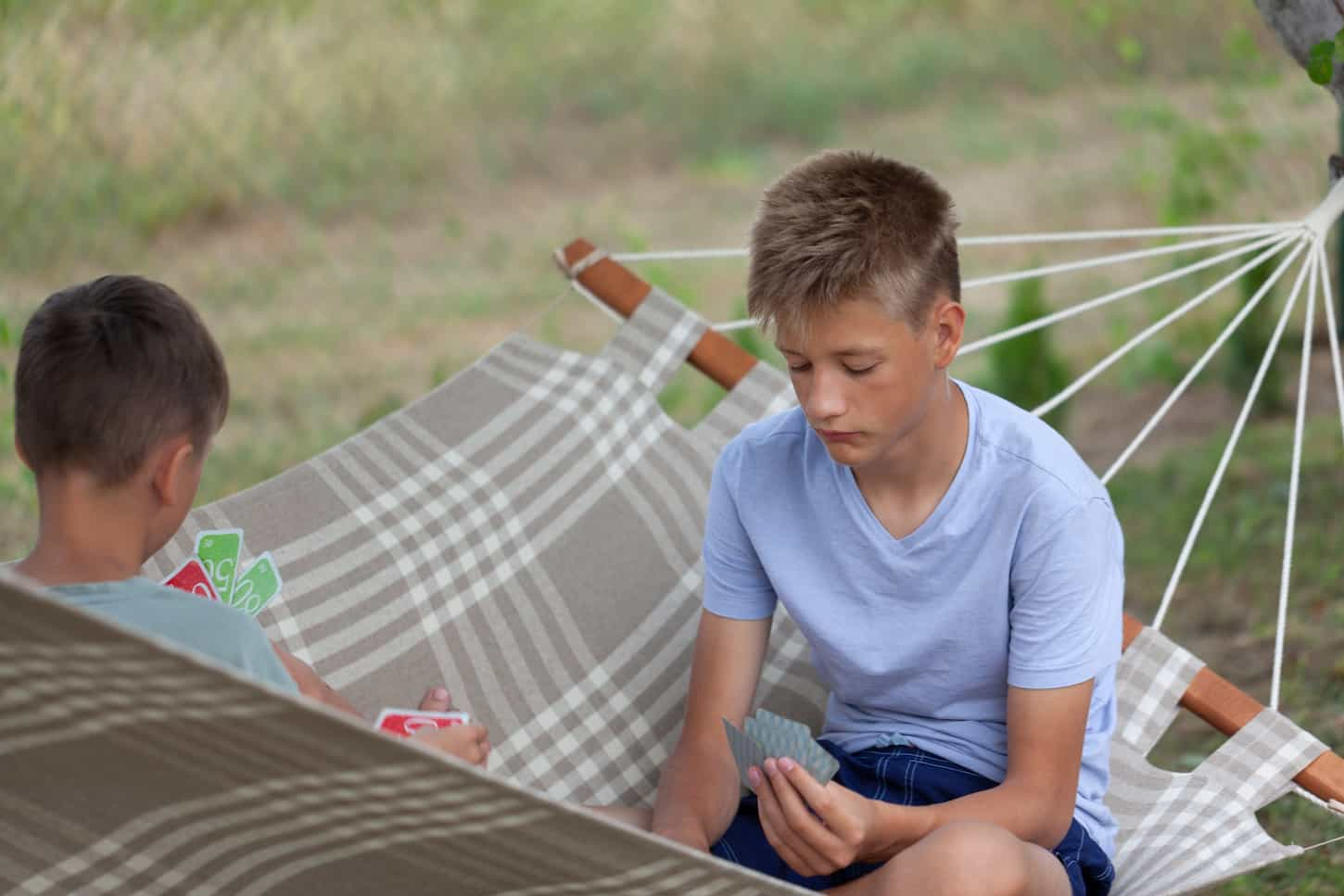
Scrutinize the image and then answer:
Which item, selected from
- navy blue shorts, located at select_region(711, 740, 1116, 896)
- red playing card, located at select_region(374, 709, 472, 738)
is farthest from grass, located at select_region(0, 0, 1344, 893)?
red playing card, located at select_region(374, 709, 472, 738)

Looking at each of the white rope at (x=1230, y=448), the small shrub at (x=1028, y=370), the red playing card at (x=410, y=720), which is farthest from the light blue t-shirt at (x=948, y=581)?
the small shrub at (x=1028, y=370)

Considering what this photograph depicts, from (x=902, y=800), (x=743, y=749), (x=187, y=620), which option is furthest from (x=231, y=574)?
(x=902, y=800)

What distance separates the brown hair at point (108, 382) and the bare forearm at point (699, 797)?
2.23 feet

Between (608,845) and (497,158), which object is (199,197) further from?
(608,845)

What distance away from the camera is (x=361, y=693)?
1.99 meters

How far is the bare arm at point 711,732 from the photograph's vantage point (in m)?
1.75

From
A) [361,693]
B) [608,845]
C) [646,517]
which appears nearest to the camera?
[608,845]

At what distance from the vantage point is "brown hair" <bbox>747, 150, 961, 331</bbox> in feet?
5.05

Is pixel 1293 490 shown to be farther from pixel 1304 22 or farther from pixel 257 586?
pixel 257 586

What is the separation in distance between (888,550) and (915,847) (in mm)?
331

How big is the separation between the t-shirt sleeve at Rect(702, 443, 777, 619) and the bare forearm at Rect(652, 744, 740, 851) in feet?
0.54

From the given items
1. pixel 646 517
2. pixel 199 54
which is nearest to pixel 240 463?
pixel 199 54

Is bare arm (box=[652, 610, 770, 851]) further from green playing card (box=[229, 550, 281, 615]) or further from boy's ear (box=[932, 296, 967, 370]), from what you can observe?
green playing card (box=[229, 550, 281, 615])

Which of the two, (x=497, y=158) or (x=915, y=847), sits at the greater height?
(x=497, y=158)
